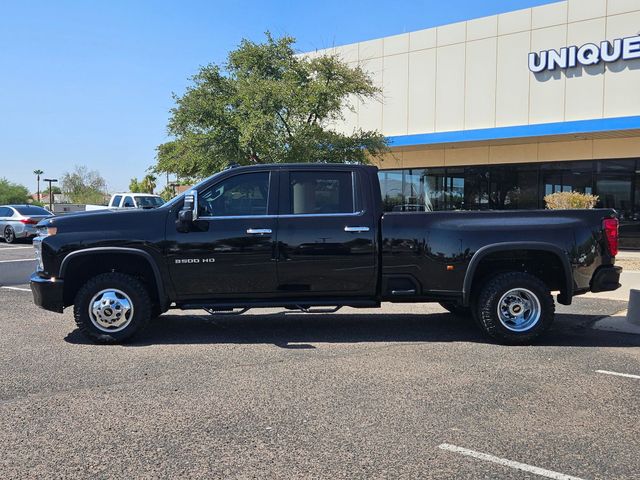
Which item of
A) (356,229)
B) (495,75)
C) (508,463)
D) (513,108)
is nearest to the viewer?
(508,463)

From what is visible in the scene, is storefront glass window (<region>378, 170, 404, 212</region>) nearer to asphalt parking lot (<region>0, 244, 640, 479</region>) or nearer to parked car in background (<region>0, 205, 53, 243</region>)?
parked car in background (<region>0, 205, 53, 243</region>)

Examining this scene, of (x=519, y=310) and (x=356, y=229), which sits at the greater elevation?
(x=356, y=229)

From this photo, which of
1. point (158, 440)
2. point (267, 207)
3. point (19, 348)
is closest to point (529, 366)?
point (267, 207)

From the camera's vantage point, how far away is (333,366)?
19.2ft

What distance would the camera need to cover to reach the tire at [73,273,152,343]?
6594 mm

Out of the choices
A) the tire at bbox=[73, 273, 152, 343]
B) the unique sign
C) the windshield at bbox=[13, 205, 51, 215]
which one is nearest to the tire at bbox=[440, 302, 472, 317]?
the tire at bbox=[73, 273, 152, 343]

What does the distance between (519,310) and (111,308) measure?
187 inches

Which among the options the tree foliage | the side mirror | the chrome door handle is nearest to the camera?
the side mirror

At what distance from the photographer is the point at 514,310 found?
6859 millimetres

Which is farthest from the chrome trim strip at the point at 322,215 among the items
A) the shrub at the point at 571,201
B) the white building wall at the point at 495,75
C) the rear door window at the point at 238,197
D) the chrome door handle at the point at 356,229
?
the white building wall at the point at 495,75

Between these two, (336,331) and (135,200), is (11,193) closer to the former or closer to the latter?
(135,200)

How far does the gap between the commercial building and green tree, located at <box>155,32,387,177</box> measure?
299 centimetres

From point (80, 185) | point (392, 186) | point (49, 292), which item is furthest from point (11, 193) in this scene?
point (49, 292)

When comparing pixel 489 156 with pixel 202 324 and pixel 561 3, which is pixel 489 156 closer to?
pixel 561 3
